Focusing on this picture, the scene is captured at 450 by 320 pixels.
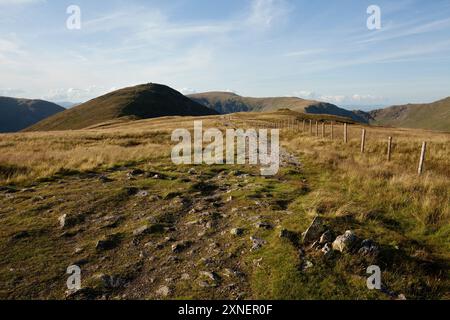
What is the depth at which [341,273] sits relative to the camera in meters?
6.62

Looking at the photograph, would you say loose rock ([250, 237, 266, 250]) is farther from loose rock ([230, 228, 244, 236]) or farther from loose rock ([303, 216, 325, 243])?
loose rock ([303, 216, 325, 243])

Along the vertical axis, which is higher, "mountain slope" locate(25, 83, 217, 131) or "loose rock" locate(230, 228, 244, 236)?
"mountain slope" locate(25, 83, 217, 131)

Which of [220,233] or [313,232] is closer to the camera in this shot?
[313,232]

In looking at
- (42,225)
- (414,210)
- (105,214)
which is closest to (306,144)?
(414,210)

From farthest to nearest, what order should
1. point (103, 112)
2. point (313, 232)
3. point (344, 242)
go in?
point (103, 112), point (313, 232), point (344, 242)

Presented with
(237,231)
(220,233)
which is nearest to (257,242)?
(237,231)

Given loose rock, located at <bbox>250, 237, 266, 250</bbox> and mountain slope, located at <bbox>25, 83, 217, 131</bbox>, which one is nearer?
loose rock, located at <bbox>250, 237, 266, 250</bbox>

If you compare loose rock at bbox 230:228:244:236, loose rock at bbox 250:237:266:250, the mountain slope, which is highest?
the mountain slope

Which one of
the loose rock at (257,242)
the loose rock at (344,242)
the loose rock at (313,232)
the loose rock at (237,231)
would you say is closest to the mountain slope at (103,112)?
the loose rock at (237,231)

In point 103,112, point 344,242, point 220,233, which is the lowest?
point 220,233

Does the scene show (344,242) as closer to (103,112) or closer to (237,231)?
(237,231)

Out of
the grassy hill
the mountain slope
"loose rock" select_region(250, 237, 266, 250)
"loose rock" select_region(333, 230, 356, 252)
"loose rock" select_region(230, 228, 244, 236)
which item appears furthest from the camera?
the mountain slope

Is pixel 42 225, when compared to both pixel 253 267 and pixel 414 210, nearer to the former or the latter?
pixel 253 267

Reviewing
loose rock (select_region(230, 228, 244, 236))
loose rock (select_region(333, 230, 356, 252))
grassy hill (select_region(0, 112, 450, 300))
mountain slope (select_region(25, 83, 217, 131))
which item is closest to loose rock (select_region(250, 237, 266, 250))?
grassy hill (select_region(0, 112, 450, 300))
